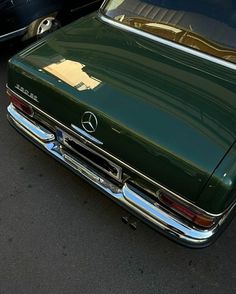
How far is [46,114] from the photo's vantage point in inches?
96.6

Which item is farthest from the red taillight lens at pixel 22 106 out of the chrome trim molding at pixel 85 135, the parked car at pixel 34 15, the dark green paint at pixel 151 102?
the parked car at pixel 34 15

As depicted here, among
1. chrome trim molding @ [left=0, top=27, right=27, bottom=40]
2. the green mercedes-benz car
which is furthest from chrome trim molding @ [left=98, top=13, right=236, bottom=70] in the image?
chrome trim molding @ [left=0, top=27, right=27, bottom=40]

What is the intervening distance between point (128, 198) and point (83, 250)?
727 mm

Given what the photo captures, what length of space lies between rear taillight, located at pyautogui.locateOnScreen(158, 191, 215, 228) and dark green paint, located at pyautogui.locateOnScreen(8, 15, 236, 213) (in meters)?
0.09

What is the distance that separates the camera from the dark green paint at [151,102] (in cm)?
191

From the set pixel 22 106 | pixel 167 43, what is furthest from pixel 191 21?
pixel 22 106

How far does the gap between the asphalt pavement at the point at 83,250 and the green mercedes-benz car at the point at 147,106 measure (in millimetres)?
561

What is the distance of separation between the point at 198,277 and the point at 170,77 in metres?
1.48

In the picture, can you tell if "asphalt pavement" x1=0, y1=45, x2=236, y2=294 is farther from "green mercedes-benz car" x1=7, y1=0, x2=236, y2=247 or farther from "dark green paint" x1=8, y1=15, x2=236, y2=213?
"dark green paint" x1=8, y1=15, x2=236, y2=213

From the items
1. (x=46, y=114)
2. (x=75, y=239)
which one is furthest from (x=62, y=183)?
(x=46, y=114)

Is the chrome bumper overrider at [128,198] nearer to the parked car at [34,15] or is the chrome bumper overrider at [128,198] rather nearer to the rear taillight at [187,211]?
the rear taillight at [187,211]

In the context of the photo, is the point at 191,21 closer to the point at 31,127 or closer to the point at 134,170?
the point at 134,170

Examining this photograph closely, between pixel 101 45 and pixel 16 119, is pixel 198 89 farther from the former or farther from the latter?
pixel 16 119

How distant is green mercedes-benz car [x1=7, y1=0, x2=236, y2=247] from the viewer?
1938 millimetres
